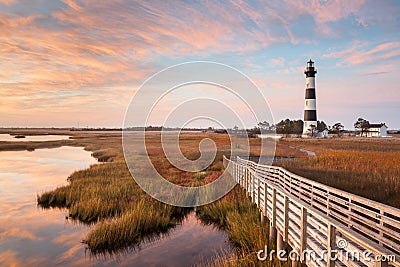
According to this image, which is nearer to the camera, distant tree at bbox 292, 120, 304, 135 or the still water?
the still water

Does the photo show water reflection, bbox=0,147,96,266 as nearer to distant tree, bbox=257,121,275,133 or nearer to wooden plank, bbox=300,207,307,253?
wooden plank, bbox=300,207,307,253

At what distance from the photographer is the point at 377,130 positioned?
3735 inches

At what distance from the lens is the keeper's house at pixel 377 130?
301 feet

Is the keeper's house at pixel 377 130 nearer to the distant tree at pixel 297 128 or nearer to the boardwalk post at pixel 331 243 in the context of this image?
the distant tree at pixel 297 128

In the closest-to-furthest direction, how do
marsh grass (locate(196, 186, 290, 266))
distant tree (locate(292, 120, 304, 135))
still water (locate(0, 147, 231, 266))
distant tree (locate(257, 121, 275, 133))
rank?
marsh grass (locate(196, 186, 290, 266)), still water (locate(0, 147, 231, 266)), distant tree (locate(257, 121, 275, 133)), distant tree (locate(292, 120, 304, 135))

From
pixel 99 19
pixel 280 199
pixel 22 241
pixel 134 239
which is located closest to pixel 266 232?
pixel 280 199

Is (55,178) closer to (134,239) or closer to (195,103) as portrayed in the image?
(195,103)

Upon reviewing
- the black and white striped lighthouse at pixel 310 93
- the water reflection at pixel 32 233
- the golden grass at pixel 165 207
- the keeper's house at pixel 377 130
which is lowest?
the water reflection at pixel 32 233

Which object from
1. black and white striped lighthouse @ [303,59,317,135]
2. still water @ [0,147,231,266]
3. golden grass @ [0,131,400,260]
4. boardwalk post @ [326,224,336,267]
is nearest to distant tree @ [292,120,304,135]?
black and white striped lighthouse @ [303,59,317,135]

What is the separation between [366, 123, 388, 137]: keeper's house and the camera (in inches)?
3610

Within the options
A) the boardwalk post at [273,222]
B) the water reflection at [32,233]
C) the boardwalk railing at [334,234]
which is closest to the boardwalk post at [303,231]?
the boardwalk railing at [334,234]
